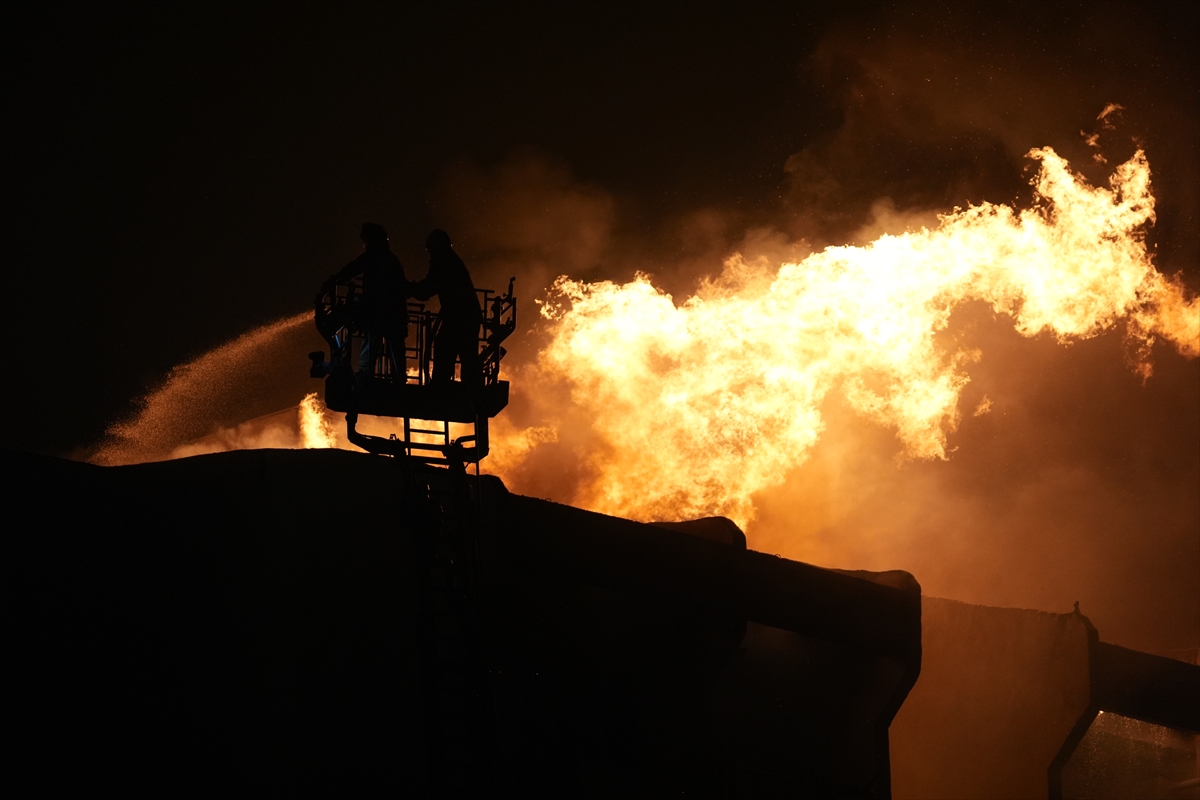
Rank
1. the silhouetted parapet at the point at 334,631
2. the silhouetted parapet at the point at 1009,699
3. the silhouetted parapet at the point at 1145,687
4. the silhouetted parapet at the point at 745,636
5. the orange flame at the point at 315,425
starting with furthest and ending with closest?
1. the orange flame at the point at 315,425
2. the silhouetted parapet at the point at 1009,699
3. the silhouetted parapet at the point at 1145,687
4. the silhouetted parapet at the point at 745,636
5. the silhouetted parapet at the point at 334,631

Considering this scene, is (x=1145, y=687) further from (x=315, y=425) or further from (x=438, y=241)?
(x=315, y=425)

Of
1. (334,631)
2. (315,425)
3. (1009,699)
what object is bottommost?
(334,631)

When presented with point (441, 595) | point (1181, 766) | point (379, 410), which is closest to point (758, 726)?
point (441, 595)

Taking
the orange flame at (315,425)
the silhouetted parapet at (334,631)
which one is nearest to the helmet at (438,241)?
the silhouetted parapet at (334,631)

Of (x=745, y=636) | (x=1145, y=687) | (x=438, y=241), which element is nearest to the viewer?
(x=438, y=241)

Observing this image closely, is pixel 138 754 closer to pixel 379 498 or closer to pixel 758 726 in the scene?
pixel 379 498

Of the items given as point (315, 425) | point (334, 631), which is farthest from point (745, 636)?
point (315, 425)

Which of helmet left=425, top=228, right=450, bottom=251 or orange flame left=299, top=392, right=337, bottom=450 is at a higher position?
orange flame left=299, top=392, right=337, bottom=450

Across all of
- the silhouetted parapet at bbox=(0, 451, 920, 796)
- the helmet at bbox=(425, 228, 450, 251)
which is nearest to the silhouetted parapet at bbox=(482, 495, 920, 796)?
the silhouetted parapet at bbox=(0, 451, 920, 796)

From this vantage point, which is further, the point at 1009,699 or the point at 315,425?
the point at 315,425

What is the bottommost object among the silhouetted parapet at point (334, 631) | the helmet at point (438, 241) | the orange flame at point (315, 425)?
the silhouetted parapet at point (334, 631)

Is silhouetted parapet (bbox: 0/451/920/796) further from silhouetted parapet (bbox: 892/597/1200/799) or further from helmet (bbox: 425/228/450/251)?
silhouetted parapet (bbox: 892/597/1200/799)

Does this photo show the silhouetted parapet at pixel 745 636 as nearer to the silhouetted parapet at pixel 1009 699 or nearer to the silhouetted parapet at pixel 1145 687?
the silhouetted parapet at pixel 1009 699

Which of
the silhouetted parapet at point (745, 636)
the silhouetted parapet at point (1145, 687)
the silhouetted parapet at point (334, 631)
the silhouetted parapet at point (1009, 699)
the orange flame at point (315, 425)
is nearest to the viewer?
the silhouetted parapet at point (334, 631)
